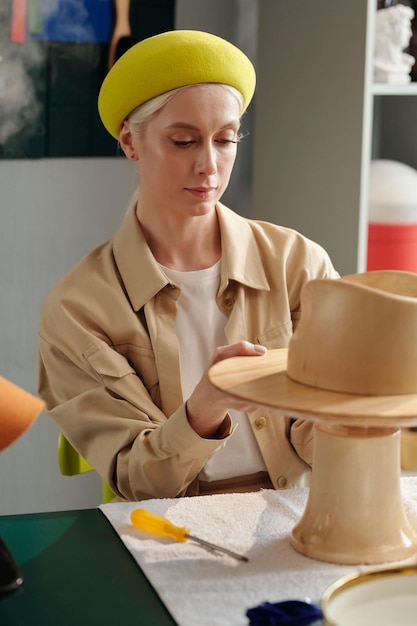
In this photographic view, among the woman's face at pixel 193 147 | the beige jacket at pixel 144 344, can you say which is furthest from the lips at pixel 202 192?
the beige jacket at pixel 144 344

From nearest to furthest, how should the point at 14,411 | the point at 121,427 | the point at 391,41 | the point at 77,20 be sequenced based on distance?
the point at 14,411
the point at 121,427
the point at 391,41
the point at 77,20

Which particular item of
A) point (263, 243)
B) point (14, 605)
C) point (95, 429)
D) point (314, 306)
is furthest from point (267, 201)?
point (14, 605)

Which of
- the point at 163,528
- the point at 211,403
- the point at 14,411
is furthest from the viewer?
the point at 211,403

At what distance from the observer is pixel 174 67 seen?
5.61ft

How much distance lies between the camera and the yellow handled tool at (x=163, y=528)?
1299 millimetres

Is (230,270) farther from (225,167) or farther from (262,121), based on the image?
(262,121)

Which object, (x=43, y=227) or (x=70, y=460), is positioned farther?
(x=43, y=227)

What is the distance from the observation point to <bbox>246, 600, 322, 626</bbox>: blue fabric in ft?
3.59

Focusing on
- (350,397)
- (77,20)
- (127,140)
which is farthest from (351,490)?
(77,20)

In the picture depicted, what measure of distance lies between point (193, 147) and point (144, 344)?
0.34m

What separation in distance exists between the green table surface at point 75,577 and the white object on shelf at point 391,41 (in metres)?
1.61

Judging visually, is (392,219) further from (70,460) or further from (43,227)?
(70,460)

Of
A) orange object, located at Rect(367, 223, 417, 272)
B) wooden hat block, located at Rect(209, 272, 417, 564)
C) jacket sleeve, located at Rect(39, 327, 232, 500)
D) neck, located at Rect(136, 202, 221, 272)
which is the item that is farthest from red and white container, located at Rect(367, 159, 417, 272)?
wooden hat block, located at Rect(209, 272, 417, 564)

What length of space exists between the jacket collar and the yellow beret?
0.23 meters
